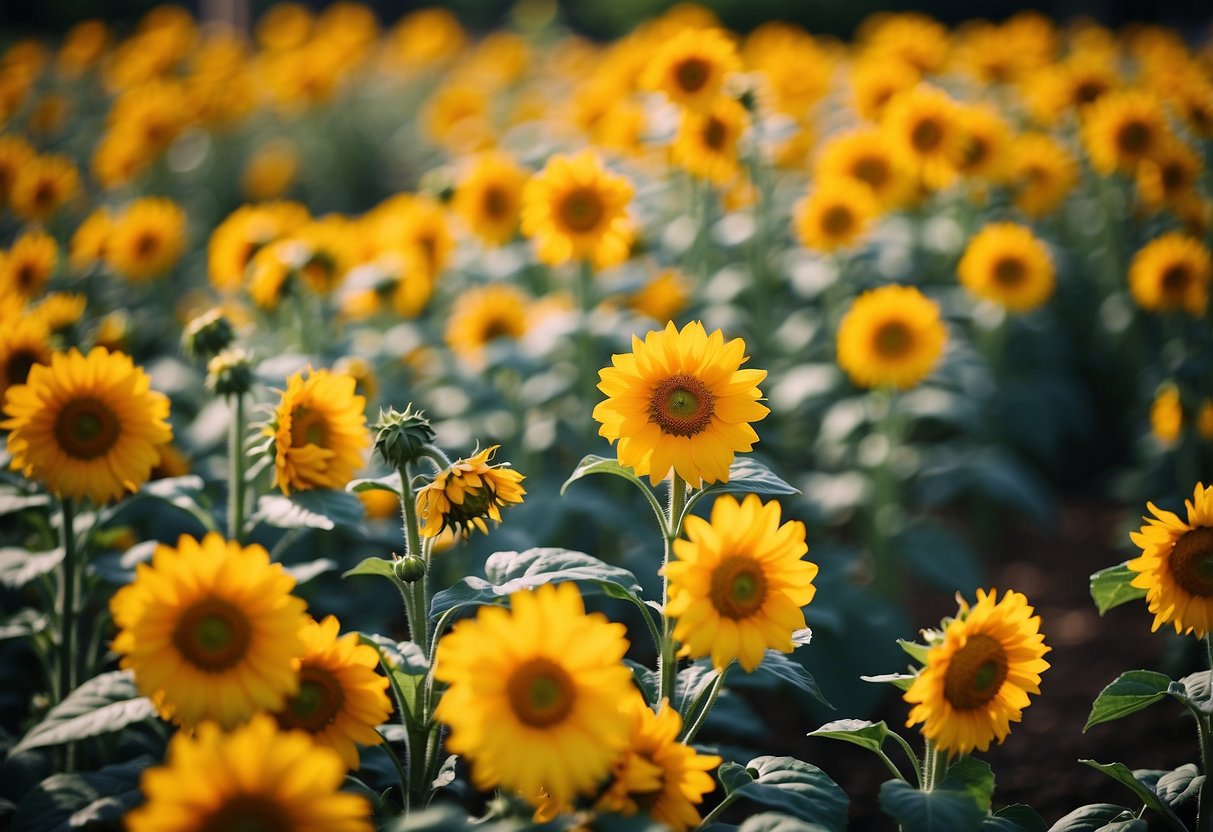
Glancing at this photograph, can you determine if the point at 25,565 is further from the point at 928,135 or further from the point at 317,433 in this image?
the point at 928,135

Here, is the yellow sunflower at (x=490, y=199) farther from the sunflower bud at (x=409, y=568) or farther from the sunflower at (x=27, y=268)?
the sunflower bud at (x=409, y=568)

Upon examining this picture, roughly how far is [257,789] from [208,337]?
4.88 feet

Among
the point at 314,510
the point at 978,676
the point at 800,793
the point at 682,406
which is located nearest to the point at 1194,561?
the point at 978,676

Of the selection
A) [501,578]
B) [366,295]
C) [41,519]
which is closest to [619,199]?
[366,295]

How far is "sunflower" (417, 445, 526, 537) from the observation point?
161 centimetres

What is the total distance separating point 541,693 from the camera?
4.19 feet

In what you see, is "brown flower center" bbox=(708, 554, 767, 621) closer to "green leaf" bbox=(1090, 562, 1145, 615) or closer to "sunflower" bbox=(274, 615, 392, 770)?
"sunflower" bbox=(274, 615, 392, 770)


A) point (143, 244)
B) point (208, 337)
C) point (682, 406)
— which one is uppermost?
point (143, 244)

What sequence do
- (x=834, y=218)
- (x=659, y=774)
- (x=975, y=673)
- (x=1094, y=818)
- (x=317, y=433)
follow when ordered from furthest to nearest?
(x=834, y=218)
(x=317, y=433)
(x=1094, y=818)
(x=975, y=673)
(x=659, y=774)

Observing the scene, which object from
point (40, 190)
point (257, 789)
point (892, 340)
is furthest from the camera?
point (40, 190)

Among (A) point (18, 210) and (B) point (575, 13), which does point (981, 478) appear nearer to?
(A) point (18, 210)

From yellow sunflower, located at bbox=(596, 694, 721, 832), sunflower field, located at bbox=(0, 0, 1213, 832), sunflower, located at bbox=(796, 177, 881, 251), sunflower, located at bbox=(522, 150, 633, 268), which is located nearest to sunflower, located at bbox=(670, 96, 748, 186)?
sunflower field, located at bbox=(0, 0, 1213, 832)

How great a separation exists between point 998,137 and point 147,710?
11.6 feet

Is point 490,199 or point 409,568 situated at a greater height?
point 490,199
